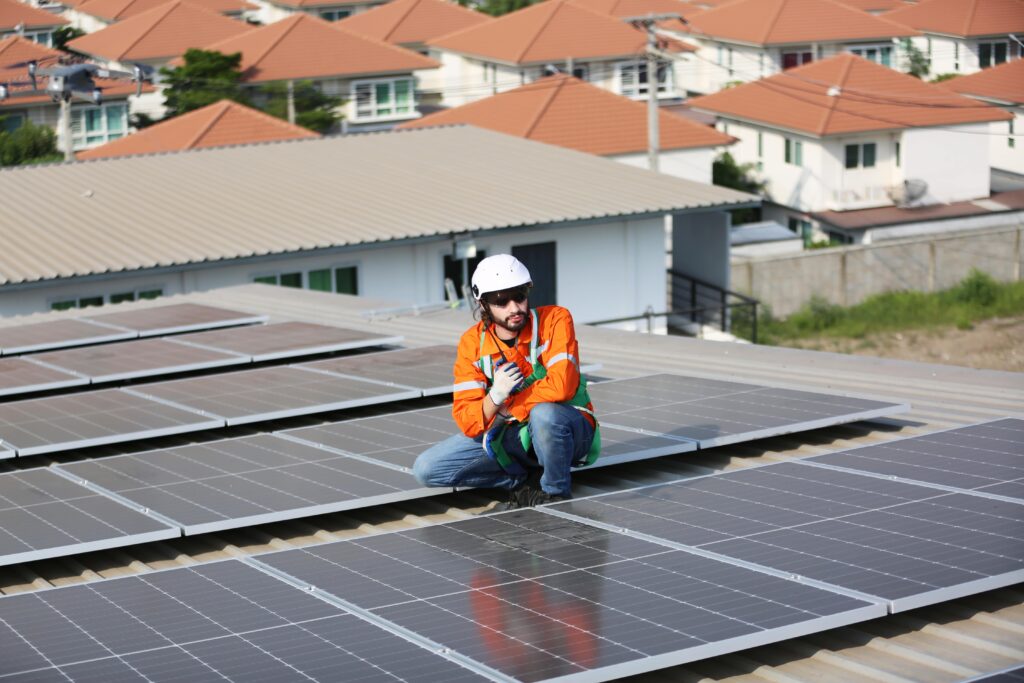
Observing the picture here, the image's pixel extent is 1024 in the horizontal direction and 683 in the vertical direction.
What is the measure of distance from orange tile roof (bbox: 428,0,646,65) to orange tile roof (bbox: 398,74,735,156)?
2040 cm

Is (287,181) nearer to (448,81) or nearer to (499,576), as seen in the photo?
(499,576)

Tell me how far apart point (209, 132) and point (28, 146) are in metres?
13.4

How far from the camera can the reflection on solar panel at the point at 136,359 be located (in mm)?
15367

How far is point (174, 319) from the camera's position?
64.3ft

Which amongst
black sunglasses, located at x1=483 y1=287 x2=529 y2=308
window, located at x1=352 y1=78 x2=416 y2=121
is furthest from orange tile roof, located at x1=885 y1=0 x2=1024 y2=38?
black sunglasses, located at x1=483 y1=287 x2=529 y2=308

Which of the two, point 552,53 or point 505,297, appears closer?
point 505,297

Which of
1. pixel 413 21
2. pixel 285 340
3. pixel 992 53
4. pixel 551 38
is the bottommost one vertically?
pixel 285 340

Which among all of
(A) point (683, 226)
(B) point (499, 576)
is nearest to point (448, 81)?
(A) point (683, 226)

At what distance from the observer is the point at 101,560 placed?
31.6 ft

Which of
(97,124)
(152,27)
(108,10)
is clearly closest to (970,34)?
(152,27)

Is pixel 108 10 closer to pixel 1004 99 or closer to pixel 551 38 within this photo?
pixel 551 38

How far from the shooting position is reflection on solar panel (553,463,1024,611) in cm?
756

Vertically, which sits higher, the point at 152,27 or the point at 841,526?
the point at 152,27

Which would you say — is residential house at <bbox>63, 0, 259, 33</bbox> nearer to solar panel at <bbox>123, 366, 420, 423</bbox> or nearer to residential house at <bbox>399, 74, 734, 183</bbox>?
residential house at <bbox>399, 74, 734, 183</bbox>
